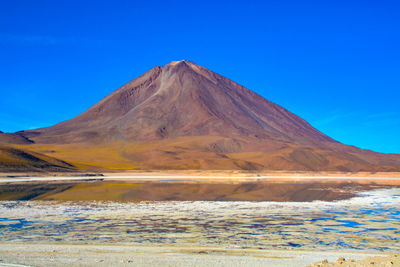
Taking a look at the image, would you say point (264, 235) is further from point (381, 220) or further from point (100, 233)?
point (381, 220)

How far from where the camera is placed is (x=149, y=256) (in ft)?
37.0

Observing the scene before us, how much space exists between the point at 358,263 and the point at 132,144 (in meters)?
147

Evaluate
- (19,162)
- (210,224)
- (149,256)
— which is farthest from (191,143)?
(149,256)

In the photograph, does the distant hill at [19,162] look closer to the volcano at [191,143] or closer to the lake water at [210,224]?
the volcano at [191,143]

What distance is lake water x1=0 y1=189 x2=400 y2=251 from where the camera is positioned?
543 inches

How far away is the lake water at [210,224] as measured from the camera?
13789 mm

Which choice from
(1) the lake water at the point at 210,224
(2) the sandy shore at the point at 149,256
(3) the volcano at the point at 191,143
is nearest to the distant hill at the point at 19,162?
(3) the volcano at the point at 191,143

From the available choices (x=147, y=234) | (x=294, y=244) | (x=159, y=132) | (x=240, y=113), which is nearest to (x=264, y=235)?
(x=294, y=244)

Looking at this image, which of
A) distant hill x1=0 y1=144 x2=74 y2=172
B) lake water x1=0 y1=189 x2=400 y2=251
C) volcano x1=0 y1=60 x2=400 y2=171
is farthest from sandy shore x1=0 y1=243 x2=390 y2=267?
volcano x1=0 y1=60 x2=400 y2=171

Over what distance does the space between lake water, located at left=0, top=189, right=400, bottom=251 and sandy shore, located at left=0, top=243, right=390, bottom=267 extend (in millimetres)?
995

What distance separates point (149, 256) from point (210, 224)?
21.5 ft

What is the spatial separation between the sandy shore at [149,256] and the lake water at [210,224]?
0.99 meters

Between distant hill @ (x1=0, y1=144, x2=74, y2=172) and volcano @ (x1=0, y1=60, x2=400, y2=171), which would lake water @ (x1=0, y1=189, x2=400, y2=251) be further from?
volcano @ (x1=0, y1=60, x2=400, y2=171)

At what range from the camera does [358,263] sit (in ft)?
30.5
